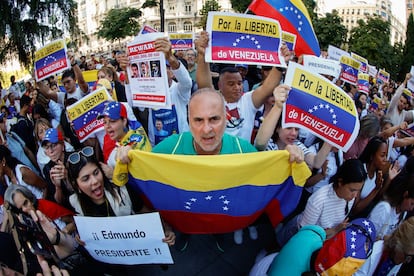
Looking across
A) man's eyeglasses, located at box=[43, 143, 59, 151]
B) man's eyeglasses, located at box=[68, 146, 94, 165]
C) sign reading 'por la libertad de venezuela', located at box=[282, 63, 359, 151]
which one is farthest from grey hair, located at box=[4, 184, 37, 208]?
sign reading 'por la libertad de venezuela', located at box=[282, 63, 359, 151]

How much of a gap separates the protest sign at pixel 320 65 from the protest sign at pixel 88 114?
260 centimetres

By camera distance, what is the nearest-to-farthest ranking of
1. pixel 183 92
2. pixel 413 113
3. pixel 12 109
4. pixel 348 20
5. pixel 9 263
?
pixel 9 263 → pixel 183 92 → pixel 413 113 → pixel 12 109 → pixel 348 20

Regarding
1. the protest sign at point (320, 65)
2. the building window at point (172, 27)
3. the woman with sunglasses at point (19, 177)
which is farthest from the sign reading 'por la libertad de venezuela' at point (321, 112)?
the building window at point (172, 27)

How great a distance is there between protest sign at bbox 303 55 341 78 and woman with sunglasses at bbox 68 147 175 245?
2684mm

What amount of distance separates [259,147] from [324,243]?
98 centimetres

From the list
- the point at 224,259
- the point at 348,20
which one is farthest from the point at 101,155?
the point at 348,20

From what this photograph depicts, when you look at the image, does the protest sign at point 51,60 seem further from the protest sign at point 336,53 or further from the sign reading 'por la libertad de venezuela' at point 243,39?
the protest sign at point 336,53

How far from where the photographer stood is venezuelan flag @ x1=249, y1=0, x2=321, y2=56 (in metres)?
3.91

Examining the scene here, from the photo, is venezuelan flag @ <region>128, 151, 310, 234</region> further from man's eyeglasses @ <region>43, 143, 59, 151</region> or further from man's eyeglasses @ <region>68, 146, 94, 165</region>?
man's eyeglasses @ <region>43, 143, 59, 151</region>

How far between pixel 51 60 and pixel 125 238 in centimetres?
372

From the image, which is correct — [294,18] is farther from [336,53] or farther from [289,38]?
[336,53]

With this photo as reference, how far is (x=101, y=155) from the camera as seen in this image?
398 cm

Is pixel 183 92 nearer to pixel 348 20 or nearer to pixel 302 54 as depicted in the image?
pixel 302 54

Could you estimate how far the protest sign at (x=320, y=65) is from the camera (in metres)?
3.92
